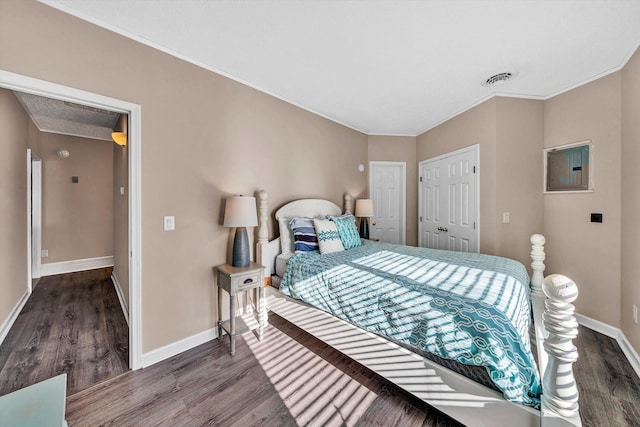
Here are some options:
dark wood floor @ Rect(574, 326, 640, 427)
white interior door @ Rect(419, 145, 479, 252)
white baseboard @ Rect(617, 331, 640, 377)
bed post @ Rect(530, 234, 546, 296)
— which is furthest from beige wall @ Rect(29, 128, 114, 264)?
white baseboard @ Rect(617, 331, 640, 377)

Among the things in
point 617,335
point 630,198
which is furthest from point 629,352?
point 630,198

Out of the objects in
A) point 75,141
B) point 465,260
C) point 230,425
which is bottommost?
point 230,425

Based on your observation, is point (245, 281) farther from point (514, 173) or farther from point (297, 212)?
point (514, 173)

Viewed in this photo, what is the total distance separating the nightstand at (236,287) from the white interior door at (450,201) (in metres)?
2.74

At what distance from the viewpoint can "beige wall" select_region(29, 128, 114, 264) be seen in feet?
13.8

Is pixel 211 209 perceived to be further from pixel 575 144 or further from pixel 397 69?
pixel 575 144

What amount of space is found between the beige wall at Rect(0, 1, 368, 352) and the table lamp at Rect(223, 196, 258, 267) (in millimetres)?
210

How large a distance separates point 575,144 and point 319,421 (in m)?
3.63

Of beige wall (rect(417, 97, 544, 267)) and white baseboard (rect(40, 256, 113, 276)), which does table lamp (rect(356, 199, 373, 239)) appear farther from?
white baseboard (rect(40, 256, 113, 276))

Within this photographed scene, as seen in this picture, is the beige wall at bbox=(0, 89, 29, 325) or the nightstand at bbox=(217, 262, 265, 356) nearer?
the nightstand at bbox=(217, 262, 265, 356)

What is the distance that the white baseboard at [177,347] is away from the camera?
1.98m

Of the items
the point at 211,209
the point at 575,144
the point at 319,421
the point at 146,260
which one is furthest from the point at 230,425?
the point at 575,144

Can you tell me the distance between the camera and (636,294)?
79.6 inches

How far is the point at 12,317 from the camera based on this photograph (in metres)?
2.55
